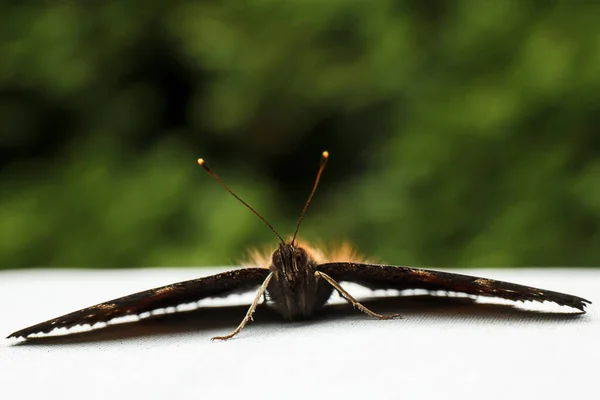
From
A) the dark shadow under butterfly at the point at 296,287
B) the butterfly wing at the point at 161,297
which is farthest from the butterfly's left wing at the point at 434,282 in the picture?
the butterfly wing at the point at 161,297

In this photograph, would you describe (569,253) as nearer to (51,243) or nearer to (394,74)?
(394,74)

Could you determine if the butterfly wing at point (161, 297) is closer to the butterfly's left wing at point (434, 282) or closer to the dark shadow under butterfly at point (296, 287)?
the dark shadow under butterfly at point (296, 287)

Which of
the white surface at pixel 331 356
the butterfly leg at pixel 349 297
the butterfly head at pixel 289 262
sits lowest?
the white surface at pixel 331 356

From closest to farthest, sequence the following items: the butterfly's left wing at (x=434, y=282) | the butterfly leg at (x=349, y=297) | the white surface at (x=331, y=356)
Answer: the white surface at (x=331, y=356) → the butterfly's left wing at (x=434, y=282) → the butterfly leg at (x=349, y=297)

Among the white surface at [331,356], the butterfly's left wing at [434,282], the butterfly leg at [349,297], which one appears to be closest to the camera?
the white surface at [331,356]

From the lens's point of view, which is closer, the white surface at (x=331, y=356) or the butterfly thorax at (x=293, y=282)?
the white surface at (x=331, y=356)

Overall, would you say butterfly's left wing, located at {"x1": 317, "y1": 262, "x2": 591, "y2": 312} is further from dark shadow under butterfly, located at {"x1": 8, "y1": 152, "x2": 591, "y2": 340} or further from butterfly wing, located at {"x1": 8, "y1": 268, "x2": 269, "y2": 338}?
butterfly wing, located at {"x1": 8, "y1": 268, "x2": 269, "y2": 338}

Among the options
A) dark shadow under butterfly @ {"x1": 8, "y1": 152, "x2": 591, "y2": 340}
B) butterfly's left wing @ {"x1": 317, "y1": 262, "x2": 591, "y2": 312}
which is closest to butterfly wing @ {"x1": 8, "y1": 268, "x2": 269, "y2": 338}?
dark shadow under butterfly @ {"x1": 8, "y1": 152, "x2": 591, "y2": 340}
